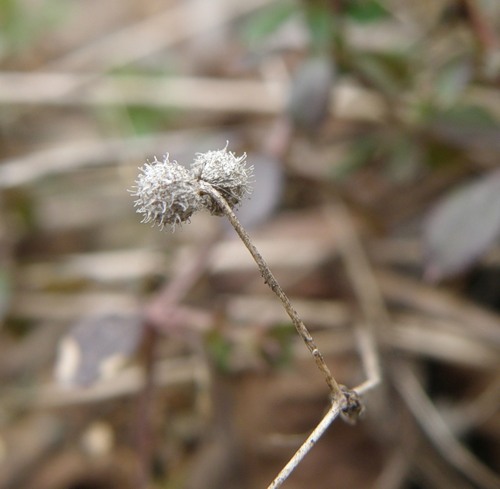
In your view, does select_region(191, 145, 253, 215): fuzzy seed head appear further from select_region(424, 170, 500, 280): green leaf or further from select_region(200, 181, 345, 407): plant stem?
select_region(424, 170, 500, 280): green leaf

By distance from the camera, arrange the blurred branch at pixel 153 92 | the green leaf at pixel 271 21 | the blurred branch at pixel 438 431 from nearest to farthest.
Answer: the blurred branch at pixel 438 431
the green leaf at pixel 271 21
the blurred branch at pixel 153 92

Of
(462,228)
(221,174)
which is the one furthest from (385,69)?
(221,174)

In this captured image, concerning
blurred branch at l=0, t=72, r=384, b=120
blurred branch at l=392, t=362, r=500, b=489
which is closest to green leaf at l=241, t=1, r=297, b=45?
blurred branch at l=0, t=72, r=384, b=120

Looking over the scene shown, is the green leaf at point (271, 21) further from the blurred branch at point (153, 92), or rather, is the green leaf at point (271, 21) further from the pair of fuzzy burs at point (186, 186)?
the pair of fuzzy burs at point (186, 186)

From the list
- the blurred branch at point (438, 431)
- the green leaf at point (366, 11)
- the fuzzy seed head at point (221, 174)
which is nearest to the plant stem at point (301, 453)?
the fuzzy seed head at point (221, 174)

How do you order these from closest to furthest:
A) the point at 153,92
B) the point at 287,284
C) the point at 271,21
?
1. the point at 271,21
2. the point at 287,284
3. the point at 153,92

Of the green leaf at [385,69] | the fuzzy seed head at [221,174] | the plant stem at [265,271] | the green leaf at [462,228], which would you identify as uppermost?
the green leaf at [385,69]

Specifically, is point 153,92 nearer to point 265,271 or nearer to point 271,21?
point 271,21
